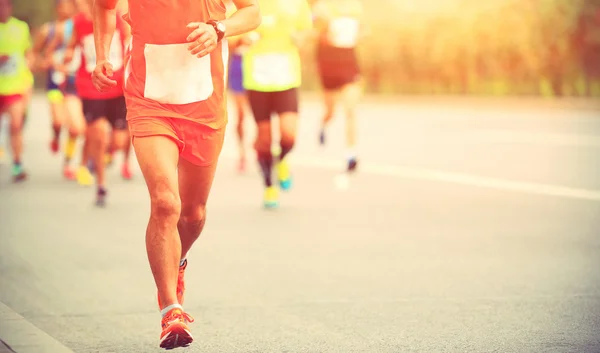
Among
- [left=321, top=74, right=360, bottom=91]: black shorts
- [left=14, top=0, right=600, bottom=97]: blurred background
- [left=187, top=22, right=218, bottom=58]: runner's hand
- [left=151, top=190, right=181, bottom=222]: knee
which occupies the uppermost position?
[left=187, top=22, right=218, bottom=58]: runner's hand

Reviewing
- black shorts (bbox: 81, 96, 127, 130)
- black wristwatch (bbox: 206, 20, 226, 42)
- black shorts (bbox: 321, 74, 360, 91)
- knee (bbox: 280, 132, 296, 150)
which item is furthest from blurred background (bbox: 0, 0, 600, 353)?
black wristwatch (bbox: 206, 20, 226, 42)

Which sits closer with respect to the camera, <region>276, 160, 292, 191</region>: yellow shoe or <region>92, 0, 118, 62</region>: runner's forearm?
<region>92, 0, 118, 62</region>: runner's forearm

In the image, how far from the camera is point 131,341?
6176mm

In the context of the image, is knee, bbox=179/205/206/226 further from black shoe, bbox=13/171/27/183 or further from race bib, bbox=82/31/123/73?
black shoe, bbox=13/171/27/183

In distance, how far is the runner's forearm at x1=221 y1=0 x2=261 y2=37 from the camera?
5809 millimetres

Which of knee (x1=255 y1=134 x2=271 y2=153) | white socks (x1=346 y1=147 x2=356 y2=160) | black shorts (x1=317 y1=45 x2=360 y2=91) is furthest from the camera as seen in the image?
black shorts (x1=317 y1=45 x2=360 y2=91)

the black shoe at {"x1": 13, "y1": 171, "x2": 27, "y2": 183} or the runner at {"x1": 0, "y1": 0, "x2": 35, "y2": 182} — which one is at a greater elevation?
the runner at {"x1": 0, "y1": 0, "x2": 35, "y2": 182}

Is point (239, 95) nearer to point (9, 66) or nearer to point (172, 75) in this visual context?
point (9, 66)

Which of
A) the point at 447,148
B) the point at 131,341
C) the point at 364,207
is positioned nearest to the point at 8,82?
the point at 364,207

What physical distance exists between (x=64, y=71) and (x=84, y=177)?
1.19 m

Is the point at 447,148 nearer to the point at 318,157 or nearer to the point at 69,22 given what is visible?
the point at 318,157

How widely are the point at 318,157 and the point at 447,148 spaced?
202 cm

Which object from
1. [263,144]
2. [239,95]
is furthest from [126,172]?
[263,144]

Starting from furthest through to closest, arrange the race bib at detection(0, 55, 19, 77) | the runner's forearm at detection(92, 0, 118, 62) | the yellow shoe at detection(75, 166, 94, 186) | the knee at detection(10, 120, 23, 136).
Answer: the knee at detection(10, 120, 23, 136), the race bib at detection(0, 55, 19, 77), the yellow shoe at detection(75, 166, 94, 186), the runner's forearm at detection(92, 0, 118, 62)
